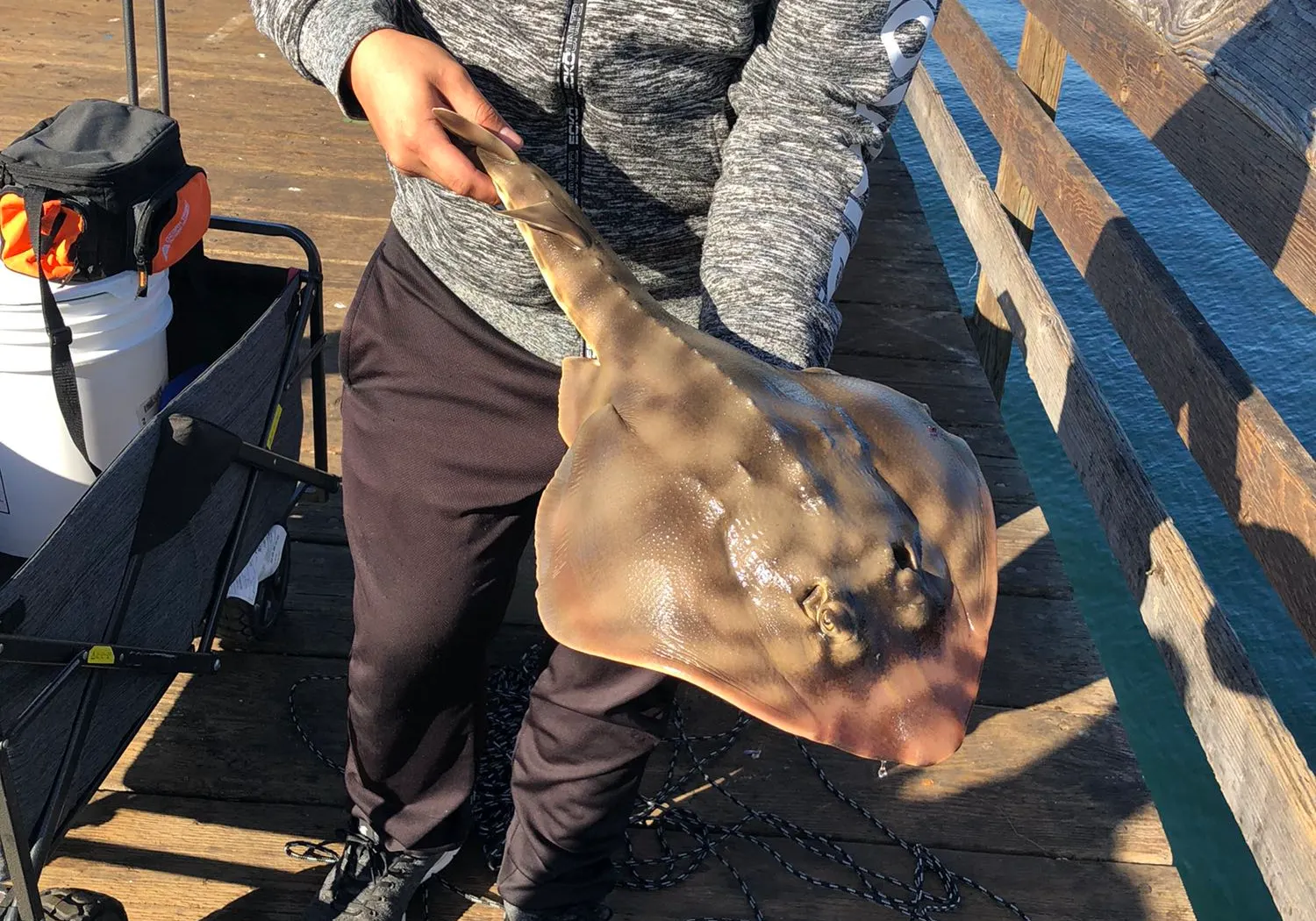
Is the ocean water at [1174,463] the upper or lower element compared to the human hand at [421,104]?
lower

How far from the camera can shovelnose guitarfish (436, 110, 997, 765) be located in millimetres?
1022

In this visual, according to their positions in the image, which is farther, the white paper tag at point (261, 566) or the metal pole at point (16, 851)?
the white paper tag at point (261, 566)

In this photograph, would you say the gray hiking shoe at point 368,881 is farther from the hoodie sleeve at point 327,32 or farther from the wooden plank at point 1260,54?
the wooden plank at point 1260,54

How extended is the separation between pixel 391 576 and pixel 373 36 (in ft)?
2.65

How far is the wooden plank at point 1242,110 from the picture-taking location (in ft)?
5.82

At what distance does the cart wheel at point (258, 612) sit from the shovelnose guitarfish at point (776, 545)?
4.85ft

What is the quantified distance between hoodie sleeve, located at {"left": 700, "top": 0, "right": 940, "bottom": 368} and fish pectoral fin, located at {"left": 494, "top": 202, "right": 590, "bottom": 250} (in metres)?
0.21

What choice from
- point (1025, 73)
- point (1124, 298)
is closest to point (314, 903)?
point (1124, 298)

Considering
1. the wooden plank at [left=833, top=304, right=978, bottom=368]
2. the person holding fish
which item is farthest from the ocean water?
the person holding fish

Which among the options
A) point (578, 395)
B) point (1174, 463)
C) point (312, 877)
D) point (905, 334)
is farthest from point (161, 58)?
point (1174, 463)

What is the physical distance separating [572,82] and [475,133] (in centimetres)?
22

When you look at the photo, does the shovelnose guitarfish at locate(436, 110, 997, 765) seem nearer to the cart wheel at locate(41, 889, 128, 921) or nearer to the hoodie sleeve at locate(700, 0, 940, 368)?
the hoodie sleeve at locate(700, 0, 940, 368)

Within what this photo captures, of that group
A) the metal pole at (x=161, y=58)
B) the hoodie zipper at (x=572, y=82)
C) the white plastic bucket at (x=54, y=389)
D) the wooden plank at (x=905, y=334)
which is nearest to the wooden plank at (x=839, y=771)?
the white plastic bucket at (x=54, y=389)

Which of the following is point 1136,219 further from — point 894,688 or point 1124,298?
point 894,688
